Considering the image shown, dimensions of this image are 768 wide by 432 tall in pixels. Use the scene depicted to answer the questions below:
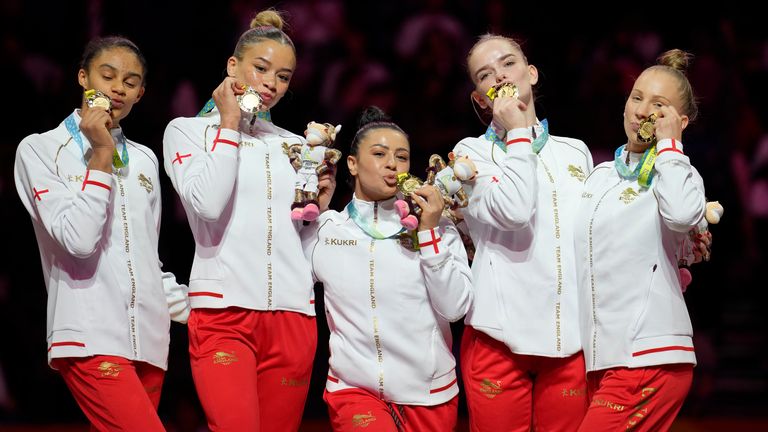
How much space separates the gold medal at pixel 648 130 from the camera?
3.62 metres

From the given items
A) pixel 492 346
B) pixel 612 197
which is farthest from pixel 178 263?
pixel 612 197

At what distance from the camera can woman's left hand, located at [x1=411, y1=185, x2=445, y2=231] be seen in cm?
367

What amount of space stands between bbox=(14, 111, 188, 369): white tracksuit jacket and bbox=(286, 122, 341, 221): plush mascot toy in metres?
0.53

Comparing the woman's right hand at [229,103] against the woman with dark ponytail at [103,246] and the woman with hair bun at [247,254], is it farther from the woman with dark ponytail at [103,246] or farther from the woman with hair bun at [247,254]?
the woman with dark ponytail at [103,246]

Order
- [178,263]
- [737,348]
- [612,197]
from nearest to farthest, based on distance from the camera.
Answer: [612,197], [178,263], [737,348]

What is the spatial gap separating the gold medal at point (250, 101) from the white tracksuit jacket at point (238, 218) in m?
0.10

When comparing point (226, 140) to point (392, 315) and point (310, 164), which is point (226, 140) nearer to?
point (310, 164)

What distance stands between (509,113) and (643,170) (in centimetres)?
51

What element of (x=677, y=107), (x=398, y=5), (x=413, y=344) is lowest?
(x=413, y=344)

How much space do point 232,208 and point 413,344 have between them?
0.80 meters

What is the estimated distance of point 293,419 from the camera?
3887mm

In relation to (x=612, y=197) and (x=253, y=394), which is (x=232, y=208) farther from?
(x=612, y=197)

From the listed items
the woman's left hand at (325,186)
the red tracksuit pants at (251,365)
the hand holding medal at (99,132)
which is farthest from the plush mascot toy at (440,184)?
the hand holding medal at (99,132)

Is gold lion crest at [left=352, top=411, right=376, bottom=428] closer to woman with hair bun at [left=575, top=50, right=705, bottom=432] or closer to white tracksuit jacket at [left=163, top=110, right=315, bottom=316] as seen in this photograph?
white tracksuit jacket at [left=163, top=110, right=315, bottom=316]
